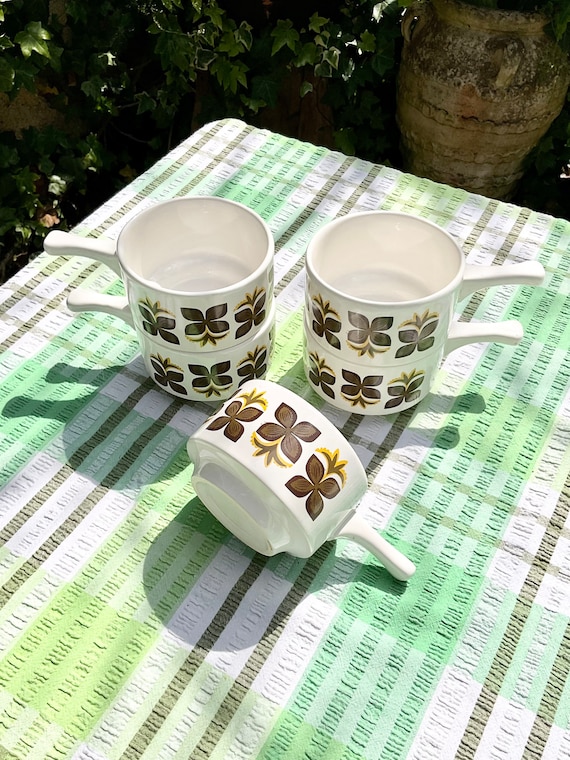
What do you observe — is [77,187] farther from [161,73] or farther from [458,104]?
[458,104]

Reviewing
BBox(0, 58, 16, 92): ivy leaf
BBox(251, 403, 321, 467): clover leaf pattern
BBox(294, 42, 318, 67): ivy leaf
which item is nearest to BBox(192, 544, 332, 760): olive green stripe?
BBox(251, 403, 321, 467): clover leaf pattern

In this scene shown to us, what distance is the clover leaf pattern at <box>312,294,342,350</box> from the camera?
0.65 m

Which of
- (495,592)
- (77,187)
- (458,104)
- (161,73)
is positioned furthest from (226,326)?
(161,73)

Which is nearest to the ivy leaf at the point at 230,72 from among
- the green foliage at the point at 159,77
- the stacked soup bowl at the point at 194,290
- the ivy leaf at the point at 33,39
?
the green foliage at the point at 159,77

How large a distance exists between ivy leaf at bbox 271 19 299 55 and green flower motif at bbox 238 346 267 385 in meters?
1.19

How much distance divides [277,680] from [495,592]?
19 centimetres

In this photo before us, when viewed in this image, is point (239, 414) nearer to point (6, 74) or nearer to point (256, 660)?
point (256, 660)

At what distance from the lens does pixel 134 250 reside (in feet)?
2.37

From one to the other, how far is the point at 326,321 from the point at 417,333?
0.08m

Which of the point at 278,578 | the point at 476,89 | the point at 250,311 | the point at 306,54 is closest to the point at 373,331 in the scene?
the point at 250,311

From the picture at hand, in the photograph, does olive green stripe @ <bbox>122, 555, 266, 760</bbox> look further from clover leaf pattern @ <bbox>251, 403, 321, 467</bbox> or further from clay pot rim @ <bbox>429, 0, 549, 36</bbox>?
clay pot rim @ <bbox>429, 0, 549, 36</bbox>

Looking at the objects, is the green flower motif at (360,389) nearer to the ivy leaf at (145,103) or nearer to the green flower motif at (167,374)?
the green flower motif at (167,374)

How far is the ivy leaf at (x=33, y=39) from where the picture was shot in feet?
4.88

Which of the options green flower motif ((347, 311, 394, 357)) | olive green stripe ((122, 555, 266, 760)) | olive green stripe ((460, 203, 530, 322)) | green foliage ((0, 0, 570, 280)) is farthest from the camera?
green foliage ((0, 0, 570, 280))
